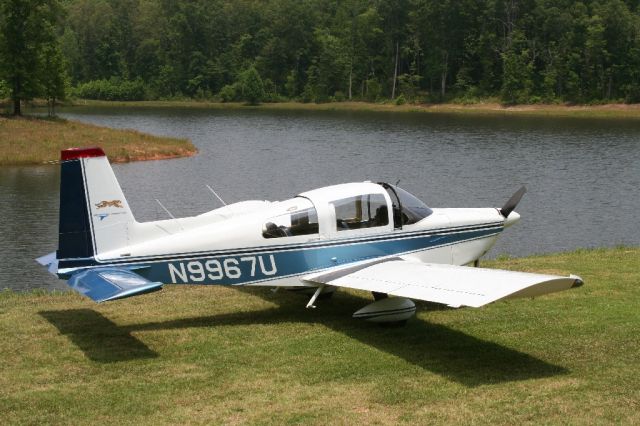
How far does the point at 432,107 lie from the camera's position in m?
99.7

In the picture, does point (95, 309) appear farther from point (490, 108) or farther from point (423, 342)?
point (490, 108)

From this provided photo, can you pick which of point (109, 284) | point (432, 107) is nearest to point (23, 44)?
point (432, 107)

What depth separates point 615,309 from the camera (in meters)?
10.9

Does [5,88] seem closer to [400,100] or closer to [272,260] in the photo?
[400,100]

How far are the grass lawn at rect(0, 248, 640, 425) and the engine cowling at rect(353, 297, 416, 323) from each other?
A: 0.57 feet

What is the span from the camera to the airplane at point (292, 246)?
9641mm

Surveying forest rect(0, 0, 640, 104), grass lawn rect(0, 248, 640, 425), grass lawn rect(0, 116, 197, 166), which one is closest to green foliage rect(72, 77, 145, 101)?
forest rect(0, 0, 640, 104)

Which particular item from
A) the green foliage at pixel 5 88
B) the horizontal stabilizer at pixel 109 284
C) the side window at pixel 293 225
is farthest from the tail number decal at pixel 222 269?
the green foliage at pixel 5 88

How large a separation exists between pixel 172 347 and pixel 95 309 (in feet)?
7.14

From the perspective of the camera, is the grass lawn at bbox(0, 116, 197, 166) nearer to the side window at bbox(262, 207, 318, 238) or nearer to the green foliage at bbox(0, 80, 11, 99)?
the green foliage at bbox(0, 80, 11, 99)

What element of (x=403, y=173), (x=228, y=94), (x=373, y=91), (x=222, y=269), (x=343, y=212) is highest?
(x=343, y=212)

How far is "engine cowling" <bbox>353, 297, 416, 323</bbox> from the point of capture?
1034 cm

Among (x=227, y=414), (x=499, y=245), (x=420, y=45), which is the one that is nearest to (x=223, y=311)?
(x=227, y=414)

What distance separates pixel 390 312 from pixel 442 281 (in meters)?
1.08
